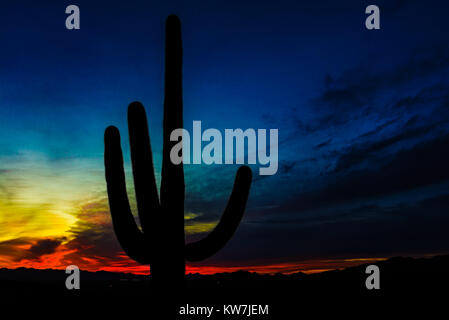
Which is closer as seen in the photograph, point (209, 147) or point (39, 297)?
point (209, 147)

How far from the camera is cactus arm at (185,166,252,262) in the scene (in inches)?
304

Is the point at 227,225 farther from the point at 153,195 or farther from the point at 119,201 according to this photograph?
the point at 119,201

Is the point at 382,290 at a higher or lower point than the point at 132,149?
lower

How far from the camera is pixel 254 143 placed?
8242 mm

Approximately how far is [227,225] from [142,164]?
1.90m

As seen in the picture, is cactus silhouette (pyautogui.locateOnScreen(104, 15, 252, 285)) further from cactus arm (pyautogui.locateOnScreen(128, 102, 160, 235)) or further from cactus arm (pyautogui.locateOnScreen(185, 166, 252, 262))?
cactus arm (pyautogui.locateOnScreen(185, 166, 252, 262))

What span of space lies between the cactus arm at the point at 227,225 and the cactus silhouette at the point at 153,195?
23 centimetres

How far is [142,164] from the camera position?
716 cm

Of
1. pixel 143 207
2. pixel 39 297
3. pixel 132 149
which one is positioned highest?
pixel 132 149

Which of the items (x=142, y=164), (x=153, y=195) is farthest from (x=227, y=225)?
(x=142, y=164)
